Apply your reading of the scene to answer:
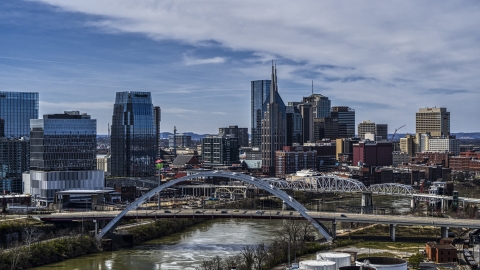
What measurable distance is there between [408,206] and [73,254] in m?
59.7

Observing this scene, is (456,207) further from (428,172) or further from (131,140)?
(131,140)

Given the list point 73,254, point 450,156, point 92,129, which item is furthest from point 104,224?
point 450,156

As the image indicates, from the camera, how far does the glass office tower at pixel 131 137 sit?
133 m

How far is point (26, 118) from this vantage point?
13100cm

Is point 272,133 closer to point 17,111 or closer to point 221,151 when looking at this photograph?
point 221,151

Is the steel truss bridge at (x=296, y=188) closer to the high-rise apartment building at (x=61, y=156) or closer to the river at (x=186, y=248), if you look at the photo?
the river at (x=186, y=248)

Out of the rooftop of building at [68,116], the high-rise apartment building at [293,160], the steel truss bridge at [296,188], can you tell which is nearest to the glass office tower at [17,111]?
the rooftop of building at [68,116]

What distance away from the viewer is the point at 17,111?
129625mm

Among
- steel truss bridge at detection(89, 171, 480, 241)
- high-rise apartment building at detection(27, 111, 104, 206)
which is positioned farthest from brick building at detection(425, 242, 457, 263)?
high-rise apartment building at detection(27, 111, 104, 206)

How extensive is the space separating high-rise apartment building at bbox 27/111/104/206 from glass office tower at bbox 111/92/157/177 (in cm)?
3455

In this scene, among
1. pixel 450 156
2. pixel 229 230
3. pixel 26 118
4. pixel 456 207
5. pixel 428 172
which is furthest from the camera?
pixel 450 156

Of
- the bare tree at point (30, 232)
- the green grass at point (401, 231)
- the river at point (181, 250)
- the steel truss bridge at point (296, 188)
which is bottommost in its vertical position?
the river at point (181, 250)

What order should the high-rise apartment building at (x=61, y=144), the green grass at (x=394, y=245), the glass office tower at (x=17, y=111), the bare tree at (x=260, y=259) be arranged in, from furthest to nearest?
the glass office tower at (x=17, y=111) → the high-rise apartment building at (x=61, y=144) → the green grass at (x=394, y=245) → the bare tree at (x=260, y=259)

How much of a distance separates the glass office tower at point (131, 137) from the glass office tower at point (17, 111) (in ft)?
52.2
